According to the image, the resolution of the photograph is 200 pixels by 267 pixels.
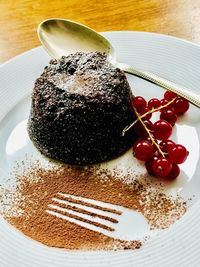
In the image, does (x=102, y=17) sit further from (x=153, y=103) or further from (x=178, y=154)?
(x=178, y=154)

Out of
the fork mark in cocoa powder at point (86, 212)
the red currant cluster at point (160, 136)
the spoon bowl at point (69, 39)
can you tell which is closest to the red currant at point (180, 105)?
the red currant cluster at point (160, 136)

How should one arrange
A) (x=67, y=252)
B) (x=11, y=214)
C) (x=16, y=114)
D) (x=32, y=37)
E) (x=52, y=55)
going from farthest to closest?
(x=32, y=37) → (x=52, y=55) → (x=16, y=114) → (x=11, y=214) → (x=67, y=252)

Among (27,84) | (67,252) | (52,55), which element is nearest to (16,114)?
(27,84)

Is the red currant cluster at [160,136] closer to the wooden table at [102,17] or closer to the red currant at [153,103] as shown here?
the red currant at [153,103]

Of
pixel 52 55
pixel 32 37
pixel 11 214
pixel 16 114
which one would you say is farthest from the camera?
pixel 32 37

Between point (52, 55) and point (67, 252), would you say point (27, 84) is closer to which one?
point (52, 55)

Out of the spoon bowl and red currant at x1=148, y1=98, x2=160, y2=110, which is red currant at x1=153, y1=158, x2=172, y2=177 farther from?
the spoon bowl

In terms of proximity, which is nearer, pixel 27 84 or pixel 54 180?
pixel 54 180
